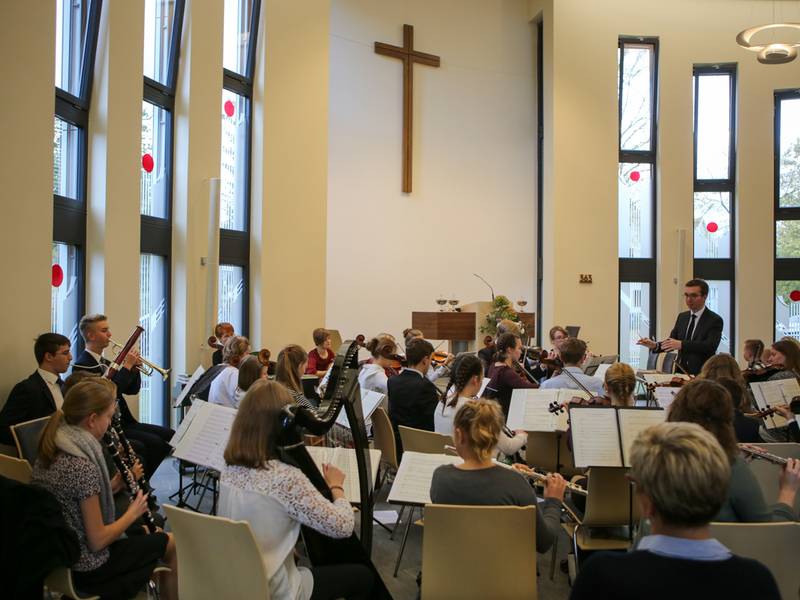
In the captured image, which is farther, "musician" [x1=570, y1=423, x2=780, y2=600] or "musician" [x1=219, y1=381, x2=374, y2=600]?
"musician" [x1=219, y1=381, x2=374, y2=600]

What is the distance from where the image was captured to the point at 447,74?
12.6 metres

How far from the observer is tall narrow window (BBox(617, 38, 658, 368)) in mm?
12500

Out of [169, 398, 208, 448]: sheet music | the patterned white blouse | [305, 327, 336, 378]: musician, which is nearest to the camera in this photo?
the patterned white blouse

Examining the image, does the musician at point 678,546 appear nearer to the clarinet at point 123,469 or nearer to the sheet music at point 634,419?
the sheet music at point 634,419

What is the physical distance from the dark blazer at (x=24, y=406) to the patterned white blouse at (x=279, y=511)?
2.60 meters

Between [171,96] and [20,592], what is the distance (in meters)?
6.32

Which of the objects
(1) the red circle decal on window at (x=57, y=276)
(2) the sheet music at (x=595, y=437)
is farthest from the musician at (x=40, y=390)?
(2) the sheet music at (x=595, y=437)

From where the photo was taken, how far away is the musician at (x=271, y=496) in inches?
95.7

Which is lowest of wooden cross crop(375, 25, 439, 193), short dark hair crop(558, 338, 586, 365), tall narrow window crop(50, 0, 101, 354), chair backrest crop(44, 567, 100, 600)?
chair backrest crop(44, 567, 100, 600)

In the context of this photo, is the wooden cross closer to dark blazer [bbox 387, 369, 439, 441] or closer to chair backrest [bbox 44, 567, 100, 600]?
dark blazer [bbox 387, 369, 439, 441]

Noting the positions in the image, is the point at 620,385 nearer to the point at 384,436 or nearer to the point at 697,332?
the point at 384,436

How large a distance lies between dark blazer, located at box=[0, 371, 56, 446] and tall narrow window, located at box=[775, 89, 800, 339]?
11485mm

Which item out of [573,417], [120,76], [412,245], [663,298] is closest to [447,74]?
[412,245]

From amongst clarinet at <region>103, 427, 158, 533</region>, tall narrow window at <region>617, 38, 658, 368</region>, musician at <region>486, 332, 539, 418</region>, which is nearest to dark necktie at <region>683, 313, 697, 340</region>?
musician at <region>486, 332, 539, 418</region>
